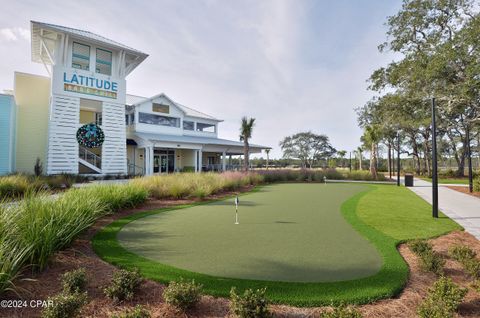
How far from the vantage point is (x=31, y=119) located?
55.8 feet

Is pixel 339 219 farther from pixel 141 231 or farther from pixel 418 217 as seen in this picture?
pixel 141 231

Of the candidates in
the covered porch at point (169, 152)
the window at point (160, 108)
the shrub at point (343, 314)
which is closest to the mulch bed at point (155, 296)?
the shrub at point (343, 314)

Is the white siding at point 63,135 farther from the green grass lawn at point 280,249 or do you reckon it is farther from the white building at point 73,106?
the green grass lawn at point 280,249

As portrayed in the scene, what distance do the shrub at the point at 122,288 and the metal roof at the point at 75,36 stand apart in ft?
62.3

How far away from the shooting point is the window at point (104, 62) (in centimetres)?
1858

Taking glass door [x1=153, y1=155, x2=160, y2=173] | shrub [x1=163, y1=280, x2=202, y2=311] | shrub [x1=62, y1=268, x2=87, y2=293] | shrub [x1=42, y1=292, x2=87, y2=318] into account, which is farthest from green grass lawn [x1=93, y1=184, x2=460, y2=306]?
glass door [x1=153, y1=155, x2=160, y2=173]

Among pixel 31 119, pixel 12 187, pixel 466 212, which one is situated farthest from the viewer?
pixel 31 119

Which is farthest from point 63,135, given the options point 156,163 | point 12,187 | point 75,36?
point 156,163

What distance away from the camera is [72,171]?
664 inches

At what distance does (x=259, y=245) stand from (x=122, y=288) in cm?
247

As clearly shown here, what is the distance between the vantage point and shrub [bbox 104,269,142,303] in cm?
281

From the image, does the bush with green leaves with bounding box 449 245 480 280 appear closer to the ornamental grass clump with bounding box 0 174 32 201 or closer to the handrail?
the ornamental grass clump with bounding box 0 174 32 201

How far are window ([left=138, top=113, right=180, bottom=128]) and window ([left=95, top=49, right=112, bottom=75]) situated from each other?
5.01 metres

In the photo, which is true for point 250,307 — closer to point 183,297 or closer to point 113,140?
point 183,297
